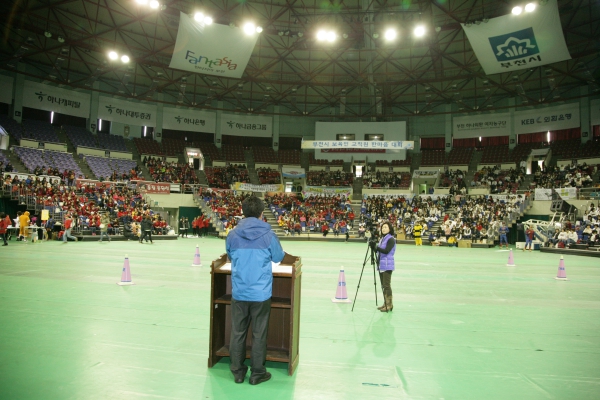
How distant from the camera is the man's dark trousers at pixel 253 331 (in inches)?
149

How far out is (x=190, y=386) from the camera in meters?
3.66

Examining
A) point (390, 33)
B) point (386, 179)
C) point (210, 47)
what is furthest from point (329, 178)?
point (210, 47)

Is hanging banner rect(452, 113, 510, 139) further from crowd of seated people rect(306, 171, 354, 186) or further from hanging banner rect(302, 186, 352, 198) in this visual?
hanging banner rect(302, 186, 352, 198)

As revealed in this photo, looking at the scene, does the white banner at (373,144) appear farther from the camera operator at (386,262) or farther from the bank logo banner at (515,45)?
the camera operator at (386,262)

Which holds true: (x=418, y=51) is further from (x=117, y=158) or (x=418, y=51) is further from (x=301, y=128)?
(x=117, y=158)

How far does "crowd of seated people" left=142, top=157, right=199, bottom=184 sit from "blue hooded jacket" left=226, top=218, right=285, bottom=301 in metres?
33.7

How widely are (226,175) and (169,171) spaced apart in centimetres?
540

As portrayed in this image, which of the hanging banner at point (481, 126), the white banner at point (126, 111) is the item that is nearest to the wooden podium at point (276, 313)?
the white banner at point (126, 111)

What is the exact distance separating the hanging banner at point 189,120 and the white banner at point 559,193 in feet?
104

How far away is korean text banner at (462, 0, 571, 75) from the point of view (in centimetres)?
2359

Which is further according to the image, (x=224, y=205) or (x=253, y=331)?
(x=224, y=205)

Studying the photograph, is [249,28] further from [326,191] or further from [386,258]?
[386,258]

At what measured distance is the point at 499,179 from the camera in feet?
119

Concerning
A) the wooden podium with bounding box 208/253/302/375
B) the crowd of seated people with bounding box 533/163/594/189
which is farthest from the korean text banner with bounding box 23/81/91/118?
the crowd of seated people with bounding box 533/163/594/189
